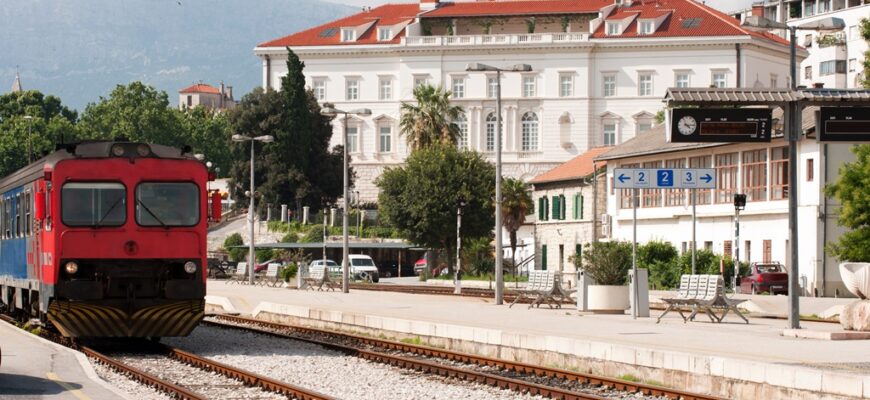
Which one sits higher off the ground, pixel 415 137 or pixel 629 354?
pixel 415 137

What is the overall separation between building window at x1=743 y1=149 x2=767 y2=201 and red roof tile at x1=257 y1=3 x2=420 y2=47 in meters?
83.1

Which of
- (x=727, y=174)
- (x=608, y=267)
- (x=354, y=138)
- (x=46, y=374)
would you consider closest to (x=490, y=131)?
(x=354, y=138)

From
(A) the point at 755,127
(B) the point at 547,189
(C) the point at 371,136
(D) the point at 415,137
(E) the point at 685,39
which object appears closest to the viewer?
(A) the point at 755,127

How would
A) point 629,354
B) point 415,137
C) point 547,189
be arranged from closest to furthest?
point 629,354 < point 547,189 < point 415,137

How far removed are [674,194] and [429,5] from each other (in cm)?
8283

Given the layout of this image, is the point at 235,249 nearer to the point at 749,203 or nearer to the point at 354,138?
the point at 354,138

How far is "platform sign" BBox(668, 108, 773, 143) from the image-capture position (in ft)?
94.2

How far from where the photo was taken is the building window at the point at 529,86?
143 meters

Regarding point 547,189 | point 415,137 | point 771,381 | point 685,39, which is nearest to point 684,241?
point 547,189

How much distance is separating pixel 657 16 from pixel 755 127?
377 ft

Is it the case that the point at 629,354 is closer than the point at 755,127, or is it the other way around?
the point at 629,354

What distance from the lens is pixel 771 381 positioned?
19266mm

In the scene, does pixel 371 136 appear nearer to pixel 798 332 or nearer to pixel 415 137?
pixel 415 137

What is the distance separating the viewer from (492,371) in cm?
2423
